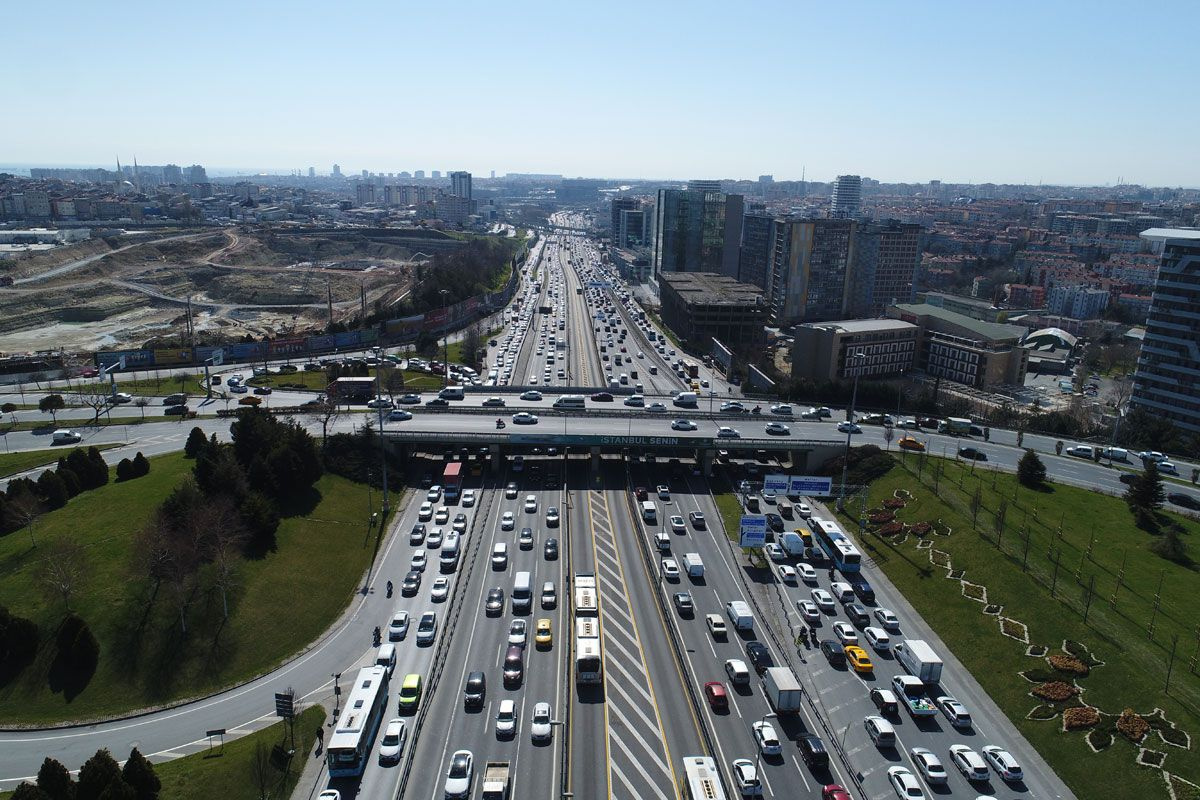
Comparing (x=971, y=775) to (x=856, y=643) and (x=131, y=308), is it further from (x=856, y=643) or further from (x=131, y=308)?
(x=131, y=308)

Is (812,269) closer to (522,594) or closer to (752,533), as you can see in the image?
(752,533)

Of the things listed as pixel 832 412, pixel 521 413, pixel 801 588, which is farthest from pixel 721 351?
pixel 801 588

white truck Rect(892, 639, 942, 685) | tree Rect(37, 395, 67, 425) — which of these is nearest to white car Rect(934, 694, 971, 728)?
white truck Rect(892, 639, 942, 685)

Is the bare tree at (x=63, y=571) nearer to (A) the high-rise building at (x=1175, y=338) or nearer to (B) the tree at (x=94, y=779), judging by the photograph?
(B) the tree at (x=94, y=779)

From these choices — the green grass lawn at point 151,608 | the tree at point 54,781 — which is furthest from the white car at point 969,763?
the tree at point 54,781

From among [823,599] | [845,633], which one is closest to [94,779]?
[845,633]

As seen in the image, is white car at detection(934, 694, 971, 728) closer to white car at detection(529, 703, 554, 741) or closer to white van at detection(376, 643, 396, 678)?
white car at detection(529, 703, 554, 741)

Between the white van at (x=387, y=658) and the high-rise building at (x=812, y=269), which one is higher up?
the high-rise building at (x=812, y=269)
